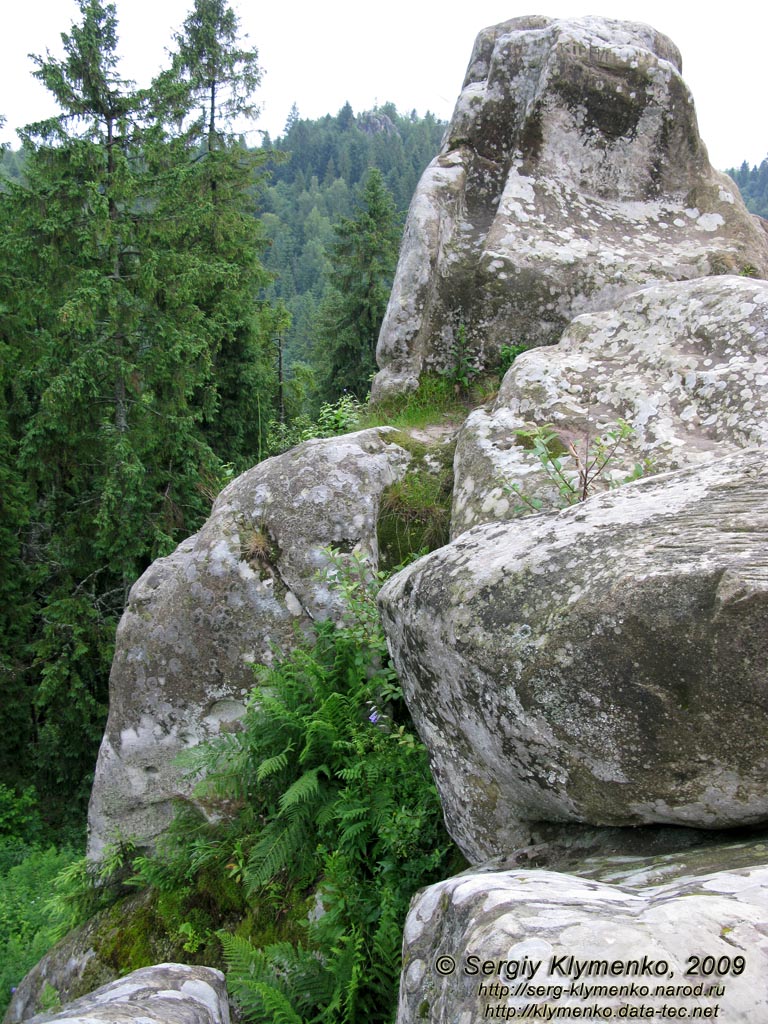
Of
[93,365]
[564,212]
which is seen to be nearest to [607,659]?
[564,212]

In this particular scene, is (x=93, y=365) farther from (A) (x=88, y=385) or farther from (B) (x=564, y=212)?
(B) (x=564, y=212)

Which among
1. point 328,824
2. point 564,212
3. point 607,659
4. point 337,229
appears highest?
point 337,229

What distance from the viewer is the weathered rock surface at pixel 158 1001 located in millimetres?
3318

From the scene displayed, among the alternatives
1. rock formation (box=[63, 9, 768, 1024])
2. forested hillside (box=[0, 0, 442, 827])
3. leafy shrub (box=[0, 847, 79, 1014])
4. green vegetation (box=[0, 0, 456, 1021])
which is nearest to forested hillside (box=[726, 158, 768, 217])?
green vegetation (box=[0, 0, 456, 1021])

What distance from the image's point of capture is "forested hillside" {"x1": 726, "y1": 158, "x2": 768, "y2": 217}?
129500mm

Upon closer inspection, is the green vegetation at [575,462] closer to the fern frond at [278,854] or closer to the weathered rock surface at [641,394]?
the weathered rock surface at [641,394]

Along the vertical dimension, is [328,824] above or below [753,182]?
below

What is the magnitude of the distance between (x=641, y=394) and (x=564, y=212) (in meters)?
3.66

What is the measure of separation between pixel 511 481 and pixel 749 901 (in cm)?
375

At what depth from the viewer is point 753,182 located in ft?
479

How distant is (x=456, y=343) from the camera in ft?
28.6

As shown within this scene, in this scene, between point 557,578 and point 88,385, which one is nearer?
point 557,578

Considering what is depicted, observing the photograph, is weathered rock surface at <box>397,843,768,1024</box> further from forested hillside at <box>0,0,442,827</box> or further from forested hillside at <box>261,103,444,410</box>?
forested hillside at <box>261,103,444,410</box>

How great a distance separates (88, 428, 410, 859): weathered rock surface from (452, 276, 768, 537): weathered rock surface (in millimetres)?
1097
